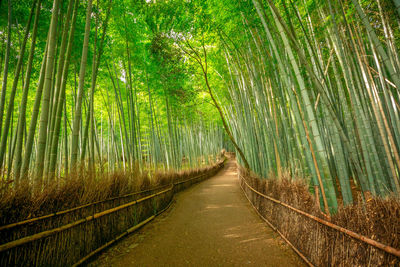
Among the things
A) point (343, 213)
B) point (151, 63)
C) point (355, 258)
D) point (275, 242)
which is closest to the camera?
point (355, 258)

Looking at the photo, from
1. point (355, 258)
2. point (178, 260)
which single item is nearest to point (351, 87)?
point (355, 258)

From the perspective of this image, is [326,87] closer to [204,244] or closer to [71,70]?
[204,244]

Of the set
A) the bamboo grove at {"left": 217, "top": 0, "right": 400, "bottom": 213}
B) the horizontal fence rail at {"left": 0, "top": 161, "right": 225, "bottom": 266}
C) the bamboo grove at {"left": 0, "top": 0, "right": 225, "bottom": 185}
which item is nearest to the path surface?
the horizontal fence rail at {"left": 0, "top": 161, "right": 225, "bottom": 266}

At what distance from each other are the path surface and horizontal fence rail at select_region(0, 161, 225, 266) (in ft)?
0.54

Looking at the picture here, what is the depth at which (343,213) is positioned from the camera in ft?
4.96

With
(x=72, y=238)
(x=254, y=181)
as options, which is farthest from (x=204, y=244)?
(x=254, y=181)

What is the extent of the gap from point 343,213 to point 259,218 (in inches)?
92.7

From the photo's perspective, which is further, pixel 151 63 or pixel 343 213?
pixel 151 63

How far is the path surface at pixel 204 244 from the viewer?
214cm

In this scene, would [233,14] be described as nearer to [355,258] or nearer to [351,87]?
[351,87]

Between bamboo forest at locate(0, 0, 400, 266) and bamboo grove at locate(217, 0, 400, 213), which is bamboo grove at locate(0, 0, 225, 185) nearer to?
bamboo forest at locate(0, 0, 400, 266)

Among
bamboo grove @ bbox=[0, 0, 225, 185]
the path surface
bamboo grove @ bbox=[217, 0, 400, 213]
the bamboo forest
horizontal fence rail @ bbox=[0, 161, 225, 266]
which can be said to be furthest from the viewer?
bamboo grove @ bbox=[0, 0, 225, 185]

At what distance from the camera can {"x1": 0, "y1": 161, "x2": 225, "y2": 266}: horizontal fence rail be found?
4.67 ft

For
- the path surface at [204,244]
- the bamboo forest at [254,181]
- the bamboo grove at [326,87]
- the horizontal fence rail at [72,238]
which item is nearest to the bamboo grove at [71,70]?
the bamboo forest at [254,181]
